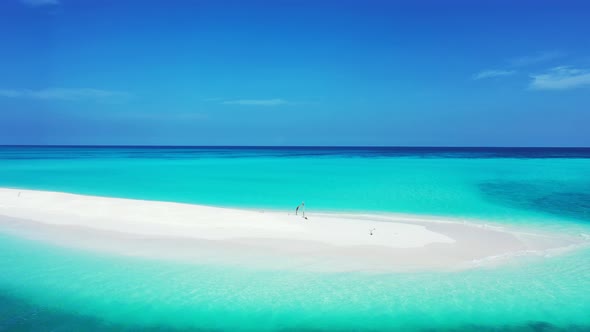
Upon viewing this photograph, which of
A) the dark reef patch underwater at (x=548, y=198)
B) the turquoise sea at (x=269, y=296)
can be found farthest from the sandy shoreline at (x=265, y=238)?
the dark reef patch underwater at (x=548, y=198)

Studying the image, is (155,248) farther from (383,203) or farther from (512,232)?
(383,203)

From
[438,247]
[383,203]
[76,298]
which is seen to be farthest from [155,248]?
[383,203]

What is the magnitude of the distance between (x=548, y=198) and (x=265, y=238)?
1562 centimetres

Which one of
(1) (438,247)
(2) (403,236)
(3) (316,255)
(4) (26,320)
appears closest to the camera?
(4) (26,320)

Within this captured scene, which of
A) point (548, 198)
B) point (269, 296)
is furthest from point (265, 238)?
point (548, 198)

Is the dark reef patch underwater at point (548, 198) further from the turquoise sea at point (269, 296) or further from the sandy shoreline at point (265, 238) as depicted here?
the turquoise sea at point (269, 296)

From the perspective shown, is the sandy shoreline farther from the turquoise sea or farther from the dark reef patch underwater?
the dark reef patch underwater

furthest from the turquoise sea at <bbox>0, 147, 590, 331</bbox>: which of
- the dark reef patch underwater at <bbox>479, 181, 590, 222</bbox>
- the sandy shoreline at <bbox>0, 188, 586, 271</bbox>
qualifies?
the dark reef patch underwater at <bbox>479, 181, 590, 222</bbox>

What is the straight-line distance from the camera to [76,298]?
6.24 meters

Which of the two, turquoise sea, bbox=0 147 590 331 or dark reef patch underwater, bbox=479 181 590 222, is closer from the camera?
turquoise sea, bbox=0 147 590 331

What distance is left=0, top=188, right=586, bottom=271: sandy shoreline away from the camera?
27.2 feet

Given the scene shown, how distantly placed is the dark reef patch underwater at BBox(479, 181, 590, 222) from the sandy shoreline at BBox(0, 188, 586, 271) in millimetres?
5220

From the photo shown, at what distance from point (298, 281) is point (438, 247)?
12.5 feet

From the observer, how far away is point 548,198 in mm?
19156
